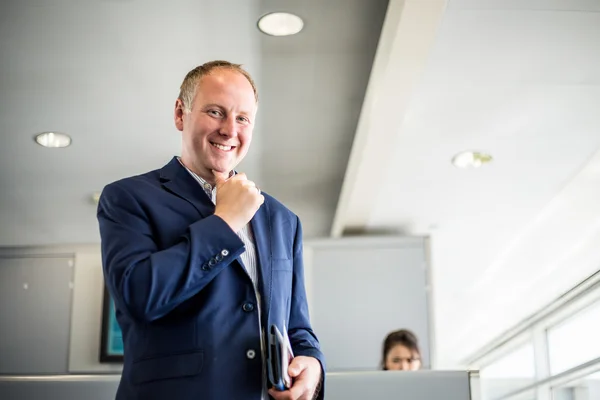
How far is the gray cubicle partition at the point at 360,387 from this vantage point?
177 cm

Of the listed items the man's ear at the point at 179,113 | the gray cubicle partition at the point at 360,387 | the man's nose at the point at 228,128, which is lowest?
the gray cubicle partition at the point at 360,387

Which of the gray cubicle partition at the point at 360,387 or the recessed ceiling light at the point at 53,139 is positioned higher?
the recessed ceiling light at the point at 53,139

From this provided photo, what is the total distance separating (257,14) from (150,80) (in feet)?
2.41

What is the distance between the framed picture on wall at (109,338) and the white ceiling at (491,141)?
1605 mm

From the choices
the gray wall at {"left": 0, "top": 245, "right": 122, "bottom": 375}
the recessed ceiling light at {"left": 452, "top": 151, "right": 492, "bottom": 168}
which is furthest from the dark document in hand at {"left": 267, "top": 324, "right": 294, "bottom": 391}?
the gray wall at {"left": 0, "top": 245, "right": 122, "bottom": 375}

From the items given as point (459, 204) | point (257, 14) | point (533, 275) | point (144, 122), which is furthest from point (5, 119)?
point (533, 275)

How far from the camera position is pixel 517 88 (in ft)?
11.7

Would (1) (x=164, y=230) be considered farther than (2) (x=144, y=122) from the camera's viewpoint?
No

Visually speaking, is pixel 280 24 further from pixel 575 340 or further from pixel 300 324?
pixel 575 340

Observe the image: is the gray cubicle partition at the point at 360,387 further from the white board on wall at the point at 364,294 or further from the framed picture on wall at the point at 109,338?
the white board on wall at the point at 364,294

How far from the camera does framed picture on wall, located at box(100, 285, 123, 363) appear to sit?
4.59 m

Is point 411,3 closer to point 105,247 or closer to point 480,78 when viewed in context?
point 480,78

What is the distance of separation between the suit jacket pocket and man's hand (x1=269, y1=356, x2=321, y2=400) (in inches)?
3.9

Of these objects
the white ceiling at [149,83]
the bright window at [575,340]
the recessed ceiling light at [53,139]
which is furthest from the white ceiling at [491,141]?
the recessed ceiling light at [53,139]
